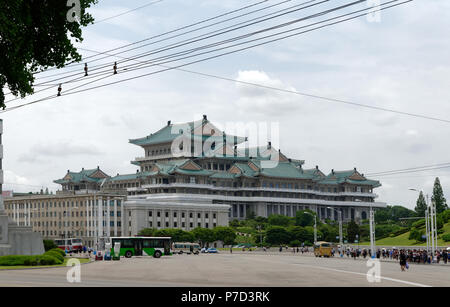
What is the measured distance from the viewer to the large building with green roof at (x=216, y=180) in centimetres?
16712

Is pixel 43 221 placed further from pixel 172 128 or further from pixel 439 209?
pixel 439 209

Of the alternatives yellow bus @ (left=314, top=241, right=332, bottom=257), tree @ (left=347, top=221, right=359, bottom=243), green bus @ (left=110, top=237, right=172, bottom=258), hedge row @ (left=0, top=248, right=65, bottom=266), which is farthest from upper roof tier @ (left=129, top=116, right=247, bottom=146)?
hedge row @ (left=0, top=248, right=65, bottom=266)

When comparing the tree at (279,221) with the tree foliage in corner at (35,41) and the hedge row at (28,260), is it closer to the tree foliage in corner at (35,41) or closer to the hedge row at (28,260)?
the hedge row at (28,260)

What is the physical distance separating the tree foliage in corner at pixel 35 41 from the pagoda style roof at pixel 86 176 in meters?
146

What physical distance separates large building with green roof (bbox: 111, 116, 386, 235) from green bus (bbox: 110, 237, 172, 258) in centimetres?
7051

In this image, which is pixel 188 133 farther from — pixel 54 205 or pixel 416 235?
pixel 416 235

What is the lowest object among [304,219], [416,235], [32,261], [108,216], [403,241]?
[403,241]

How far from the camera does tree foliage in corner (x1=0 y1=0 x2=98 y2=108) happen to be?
1148 inches

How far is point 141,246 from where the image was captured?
8462 centimetres

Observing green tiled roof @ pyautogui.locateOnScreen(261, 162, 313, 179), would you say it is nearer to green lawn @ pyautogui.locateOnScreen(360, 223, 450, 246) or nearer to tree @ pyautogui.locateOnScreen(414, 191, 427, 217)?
tree @ pyautogui.locateOnScreen(414, 191, 427, 217)

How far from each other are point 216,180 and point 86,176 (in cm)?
2998

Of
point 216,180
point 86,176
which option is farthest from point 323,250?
point 86,176

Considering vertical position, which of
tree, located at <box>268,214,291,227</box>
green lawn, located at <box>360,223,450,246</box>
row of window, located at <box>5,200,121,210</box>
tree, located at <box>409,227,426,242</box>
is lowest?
green lawn, located at <box>360,223,450,246</box>

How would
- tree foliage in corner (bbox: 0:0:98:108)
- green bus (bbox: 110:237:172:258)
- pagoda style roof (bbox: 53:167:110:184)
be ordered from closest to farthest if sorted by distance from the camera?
tree foliage in corner (bbox: 0:0:98:108), green bus (bbox: 110:237:172:258), pagoda style roof (bbox: 53:167:110:184)
